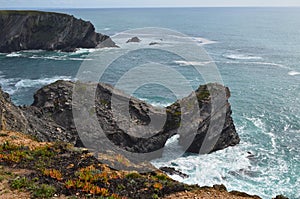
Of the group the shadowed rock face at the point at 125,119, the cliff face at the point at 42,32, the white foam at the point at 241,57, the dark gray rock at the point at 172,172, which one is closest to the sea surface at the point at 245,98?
the white foam at the point at 241,57

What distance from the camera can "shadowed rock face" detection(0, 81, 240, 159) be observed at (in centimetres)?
3638

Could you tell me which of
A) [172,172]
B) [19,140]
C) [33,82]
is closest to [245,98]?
[172,172]

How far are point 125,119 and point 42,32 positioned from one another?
96542 mm

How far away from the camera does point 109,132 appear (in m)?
37.8

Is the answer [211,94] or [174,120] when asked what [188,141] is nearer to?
[174,120]

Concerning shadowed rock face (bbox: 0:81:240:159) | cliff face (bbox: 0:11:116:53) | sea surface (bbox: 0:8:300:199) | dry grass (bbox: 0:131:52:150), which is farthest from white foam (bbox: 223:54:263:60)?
dry grass (bbox: 0:131:52:150)

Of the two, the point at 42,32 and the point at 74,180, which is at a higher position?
the point at 42,32

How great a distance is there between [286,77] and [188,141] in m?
47.7

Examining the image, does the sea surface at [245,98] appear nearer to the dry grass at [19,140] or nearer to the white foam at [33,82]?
the white foam at [33,82]

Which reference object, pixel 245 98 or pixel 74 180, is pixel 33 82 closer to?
pixel 245 98

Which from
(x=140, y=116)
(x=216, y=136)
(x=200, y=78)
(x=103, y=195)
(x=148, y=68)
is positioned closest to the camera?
(x=103, y=195)

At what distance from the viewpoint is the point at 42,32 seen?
121812 millimetres

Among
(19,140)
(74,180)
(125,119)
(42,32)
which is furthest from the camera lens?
(42,32)

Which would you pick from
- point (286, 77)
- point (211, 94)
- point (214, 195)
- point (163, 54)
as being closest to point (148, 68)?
point (163, 54)
